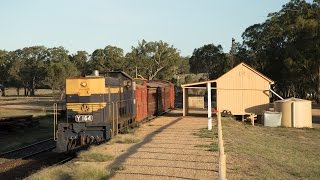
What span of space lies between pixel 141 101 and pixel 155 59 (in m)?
66.4

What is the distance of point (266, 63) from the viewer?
223 ft

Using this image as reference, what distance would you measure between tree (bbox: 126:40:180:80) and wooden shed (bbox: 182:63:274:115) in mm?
56243

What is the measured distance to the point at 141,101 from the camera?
29125 millimetres

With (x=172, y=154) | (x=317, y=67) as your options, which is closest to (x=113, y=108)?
(x=172, y=154)

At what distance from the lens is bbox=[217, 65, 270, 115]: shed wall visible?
36.5m

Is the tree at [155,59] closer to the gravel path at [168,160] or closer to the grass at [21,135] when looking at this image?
the grass at [21,135]

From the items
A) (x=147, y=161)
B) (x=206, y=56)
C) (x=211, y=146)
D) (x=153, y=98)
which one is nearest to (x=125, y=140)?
(x=211, y=146)

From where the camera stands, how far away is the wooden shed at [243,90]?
36.5m

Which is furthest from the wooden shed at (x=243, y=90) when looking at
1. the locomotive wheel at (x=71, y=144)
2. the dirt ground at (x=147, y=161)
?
the locomotive wheel at (x=71, y=144)

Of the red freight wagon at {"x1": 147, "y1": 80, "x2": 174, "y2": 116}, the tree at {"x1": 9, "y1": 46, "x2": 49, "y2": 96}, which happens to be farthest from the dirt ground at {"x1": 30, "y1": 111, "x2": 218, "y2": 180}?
the tree at {"x1": 9, "y1": 46, "x2": 49, "y2": 96}

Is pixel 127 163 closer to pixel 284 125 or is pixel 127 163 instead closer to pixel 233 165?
pixel 233 165

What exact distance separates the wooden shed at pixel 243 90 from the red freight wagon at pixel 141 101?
743 centimetres

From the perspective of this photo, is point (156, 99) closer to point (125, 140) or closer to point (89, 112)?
point (125, 140)

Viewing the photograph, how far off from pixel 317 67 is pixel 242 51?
2144 cm
